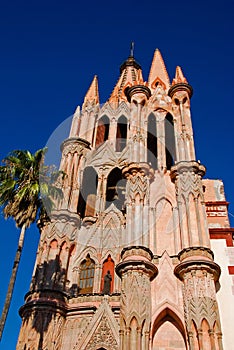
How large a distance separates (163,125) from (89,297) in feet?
41.9

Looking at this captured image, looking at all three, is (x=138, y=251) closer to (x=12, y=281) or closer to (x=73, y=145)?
(x=12, y=281)

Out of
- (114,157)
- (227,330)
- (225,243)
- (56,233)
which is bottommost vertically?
(227,330)

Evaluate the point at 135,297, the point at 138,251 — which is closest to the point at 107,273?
the point at 138,251

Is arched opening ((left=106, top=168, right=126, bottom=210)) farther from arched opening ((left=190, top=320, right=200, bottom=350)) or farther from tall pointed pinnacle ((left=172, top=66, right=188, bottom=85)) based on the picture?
arched opening ((left=190, top=320, right=200, bottom=350))

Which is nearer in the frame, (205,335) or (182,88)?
(205,335)

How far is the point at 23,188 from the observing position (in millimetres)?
16766

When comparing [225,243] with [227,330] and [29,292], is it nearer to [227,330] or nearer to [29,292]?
[227,330]

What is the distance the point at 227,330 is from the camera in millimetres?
16094

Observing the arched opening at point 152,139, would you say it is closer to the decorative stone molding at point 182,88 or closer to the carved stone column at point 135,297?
the decorative stone molding at point 182,88

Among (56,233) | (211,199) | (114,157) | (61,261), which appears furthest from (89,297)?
(114,157)

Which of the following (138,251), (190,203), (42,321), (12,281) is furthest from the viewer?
(190,203)

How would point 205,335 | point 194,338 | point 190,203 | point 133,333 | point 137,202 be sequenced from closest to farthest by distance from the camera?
point 205,335
point 194,338
point 133,333
point 190,203
point 137,202

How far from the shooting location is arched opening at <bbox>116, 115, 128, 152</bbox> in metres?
32.1

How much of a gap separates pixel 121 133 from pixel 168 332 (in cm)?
1967
